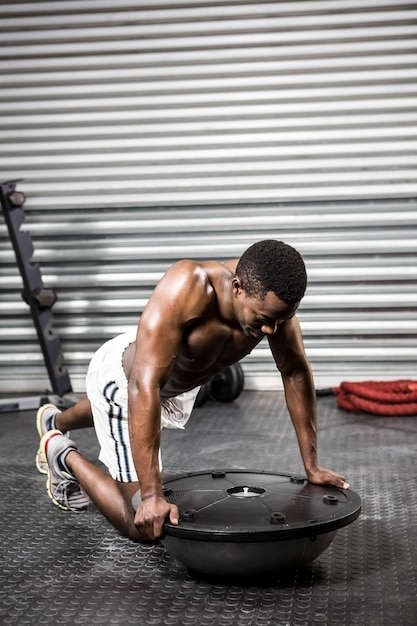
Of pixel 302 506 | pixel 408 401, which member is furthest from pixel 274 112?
pixel 302 506

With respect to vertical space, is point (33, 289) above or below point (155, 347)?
below

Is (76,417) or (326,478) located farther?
(76,417)

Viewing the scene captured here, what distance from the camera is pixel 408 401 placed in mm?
4945

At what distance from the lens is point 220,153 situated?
18.4ft

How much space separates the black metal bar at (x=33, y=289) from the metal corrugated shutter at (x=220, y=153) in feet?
1.05

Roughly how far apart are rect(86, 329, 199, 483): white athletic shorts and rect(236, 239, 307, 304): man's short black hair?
800 mm

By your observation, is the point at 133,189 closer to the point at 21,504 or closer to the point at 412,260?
the point at 412,260

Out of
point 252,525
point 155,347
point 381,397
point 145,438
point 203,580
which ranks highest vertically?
point 155,347

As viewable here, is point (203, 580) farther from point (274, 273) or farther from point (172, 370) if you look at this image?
point (274, 273)

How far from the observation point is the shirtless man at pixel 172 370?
2340mm

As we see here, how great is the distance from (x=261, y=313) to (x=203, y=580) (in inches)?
31.1

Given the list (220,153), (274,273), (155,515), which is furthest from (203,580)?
(220,153)

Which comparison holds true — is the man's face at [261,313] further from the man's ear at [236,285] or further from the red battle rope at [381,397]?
the red battle rope at [381,397]

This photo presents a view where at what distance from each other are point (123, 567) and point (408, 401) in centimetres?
276
